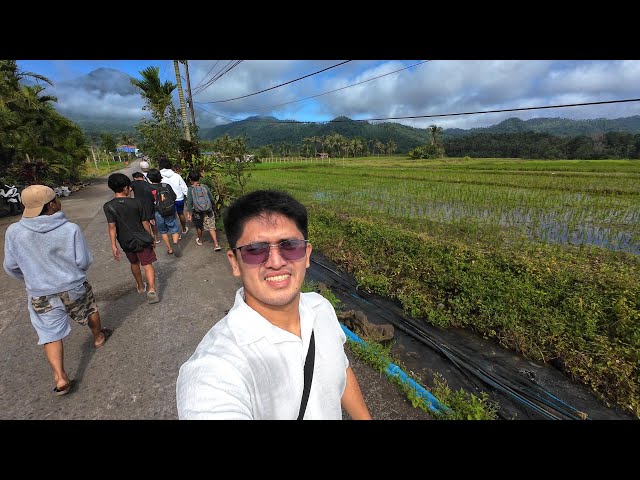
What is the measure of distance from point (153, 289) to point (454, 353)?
4.21 meters

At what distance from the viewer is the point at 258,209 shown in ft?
4.40

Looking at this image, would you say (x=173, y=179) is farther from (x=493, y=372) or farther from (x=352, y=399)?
(x=493, y=372)

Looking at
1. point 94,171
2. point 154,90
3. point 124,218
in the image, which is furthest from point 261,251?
point 94,171

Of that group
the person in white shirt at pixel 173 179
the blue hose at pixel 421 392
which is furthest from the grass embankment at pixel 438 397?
the person in white shirt at pixel 173 179

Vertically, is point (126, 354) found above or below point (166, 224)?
below

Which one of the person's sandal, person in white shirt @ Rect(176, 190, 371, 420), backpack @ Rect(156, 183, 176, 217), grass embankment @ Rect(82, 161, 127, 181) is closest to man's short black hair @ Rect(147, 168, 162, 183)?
backpack @ Rect(156, 183, 176, 217)

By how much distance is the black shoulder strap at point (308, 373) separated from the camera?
1168mm

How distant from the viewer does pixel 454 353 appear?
12.5 ft

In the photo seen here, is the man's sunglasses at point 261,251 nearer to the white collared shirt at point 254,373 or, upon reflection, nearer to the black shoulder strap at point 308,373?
the white collared shirt at point 254,373

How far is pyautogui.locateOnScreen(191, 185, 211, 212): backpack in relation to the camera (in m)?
5.74

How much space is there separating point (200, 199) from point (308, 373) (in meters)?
5.31

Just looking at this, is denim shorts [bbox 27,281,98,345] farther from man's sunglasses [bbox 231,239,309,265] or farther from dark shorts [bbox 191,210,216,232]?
dark shorts [bbox 191,210,216,232]

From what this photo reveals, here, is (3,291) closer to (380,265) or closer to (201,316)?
(201,316)
